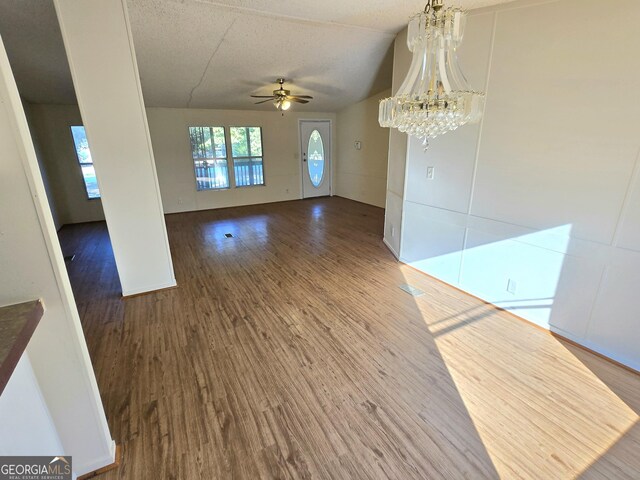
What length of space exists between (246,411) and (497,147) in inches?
110

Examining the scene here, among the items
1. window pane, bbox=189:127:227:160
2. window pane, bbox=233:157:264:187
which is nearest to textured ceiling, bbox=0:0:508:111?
window pane, bbox=189:127:227:160

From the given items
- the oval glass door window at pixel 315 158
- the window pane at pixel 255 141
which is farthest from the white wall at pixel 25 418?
the oval glass door window at pixel 315 158

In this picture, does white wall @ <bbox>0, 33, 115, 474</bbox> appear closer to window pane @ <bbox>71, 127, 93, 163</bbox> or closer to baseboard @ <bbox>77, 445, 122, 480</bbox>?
baseboard @ <bbox>77, 445, 122, 480</bbox>

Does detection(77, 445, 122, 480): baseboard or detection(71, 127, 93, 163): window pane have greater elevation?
detection(71, 127, 93, 163): window pane

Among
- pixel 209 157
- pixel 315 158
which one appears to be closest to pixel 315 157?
pixel 315 158

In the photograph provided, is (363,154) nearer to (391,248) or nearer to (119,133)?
(391,248)

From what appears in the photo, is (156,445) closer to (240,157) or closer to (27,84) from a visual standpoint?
(27,84)

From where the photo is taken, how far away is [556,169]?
2.26m

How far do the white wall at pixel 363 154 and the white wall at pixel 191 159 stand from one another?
20.5 inches

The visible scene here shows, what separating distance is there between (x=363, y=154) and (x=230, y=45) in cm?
408

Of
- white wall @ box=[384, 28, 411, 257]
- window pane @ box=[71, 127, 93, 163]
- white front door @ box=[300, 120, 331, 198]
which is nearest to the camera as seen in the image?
white wall @ box=[384, 28, 411, 257]

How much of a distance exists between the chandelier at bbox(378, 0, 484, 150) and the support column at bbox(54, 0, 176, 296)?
7.86 ft

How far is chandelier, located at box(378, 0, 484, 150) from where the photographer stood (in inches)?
61.3

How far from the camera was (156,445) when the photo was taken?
1.56 meters
